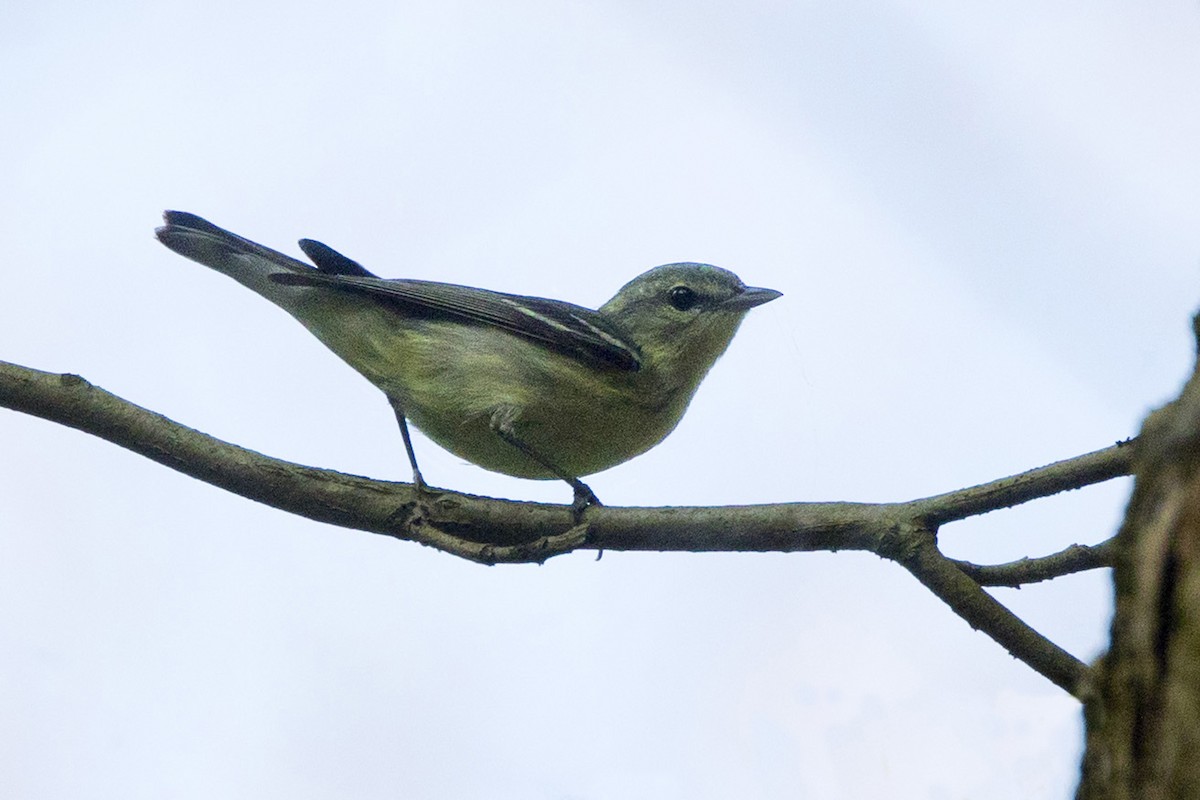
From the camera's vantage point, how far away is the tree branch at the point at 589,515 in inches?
142

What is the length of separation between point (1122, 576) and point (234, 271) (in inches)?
198

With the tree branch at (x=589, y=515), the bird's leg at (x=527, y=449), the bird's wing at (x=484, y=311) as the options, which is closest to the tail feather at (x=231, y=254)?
the bird's wing at (x=484, y=311)

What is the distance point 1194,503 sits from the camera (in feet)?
5.31

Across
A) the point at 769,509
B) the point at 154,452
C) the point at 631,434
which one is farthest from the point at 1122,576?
the point at 631,434

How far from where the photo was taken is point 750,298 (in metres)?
6.63

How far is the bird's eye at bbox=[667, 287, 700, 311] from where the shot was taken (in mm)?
6730

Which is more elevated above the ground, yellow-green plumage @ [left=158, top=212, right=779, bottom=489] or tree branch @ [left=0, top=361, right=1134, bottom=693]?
yellow-green plumage @ [left=158, top=212, right=779, bottom=489]

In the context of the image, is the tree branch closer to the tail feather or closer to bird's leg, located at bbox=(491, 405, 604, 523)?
bird's leg, located at bbox=(491, 405, 604, 523)

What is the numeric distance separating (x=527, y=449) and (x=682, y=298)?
1.74m

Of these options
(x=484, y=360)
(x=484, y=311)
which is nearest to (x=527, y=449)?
(x=484, y=360)

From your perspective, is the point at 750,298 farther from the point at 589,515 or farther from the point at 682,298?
the point at 589,515

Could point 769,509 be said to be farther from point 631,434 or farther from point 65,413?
point 65,413

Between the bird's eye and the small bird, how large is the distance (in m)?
0.46

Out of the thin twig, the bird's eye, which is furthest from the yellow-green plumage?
the thin twig
